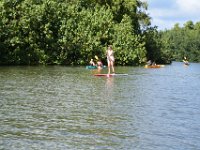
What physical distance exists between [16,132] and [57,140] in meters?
1.38

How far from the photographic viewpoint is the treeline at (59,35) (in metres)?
59.0

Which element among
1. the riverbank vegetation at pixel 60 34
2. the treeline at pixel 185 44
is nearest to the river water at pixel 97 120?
the riverbank vegetation at pixel 60 34

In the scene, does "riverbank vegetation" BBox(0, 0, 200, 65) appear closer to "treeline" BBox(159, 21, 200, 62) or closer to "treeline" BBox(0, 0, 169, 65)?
"treeline" BBox(0, 0, 169, 65)

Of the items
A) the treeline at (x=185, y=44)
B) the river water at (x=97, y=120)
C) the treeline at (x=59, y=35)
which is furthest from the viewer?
the treeline at (x=185, y=44)

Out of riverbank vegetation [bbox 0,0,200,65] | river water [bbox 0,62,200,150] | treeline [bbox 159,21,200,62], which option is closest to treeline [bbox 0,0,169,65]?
riverbank vegetation [bbox 0,0,200,65]

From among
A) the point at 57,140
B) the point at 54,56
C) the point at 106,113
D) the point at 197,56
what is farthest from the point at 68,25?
the point at 197,56

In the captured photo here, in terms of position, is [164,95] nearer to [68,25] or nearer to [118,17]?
[68,25]

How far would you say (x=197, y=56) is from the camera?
171 m

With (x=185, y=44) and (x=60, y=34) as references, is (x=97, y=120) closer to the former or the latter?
(x=60, y=34)

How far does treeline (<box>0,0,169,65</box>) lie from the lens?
5903cm

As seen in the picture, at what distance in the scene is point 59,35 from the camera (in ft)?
213

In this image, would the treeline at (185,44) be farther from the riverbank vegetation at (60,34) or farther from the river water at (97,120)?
the river water at (97,120)

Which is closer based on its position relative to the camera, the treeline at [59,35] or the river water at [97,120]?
the river water at [97,120]

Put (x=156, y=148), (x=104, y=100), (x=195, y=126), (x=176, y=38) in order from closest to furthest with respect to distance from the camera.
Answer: (x=156, y=148) < (x=195, y=126) < (x=104, y=100) < (x=176, y=38)
